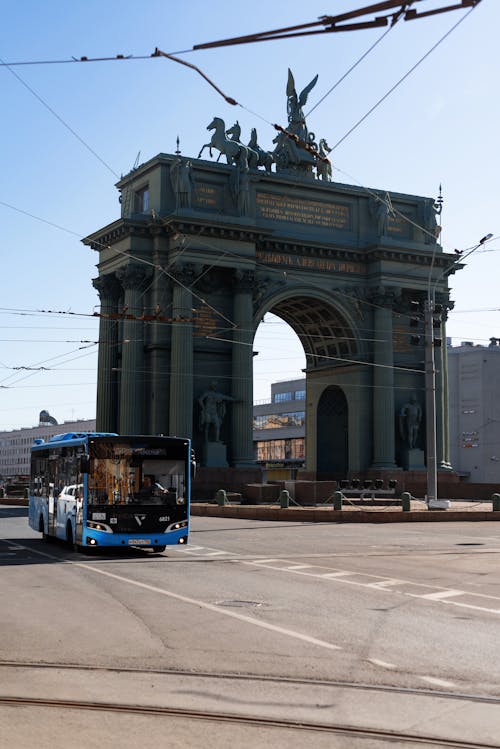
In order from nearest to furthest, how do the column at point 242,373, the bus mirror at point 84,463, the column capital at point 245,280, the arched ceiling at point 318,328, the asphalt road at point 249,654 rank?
the asphalt road at point 249,654, the bus mirror at point 84,463, the column at point 242,373, the column capital at point 245,280, the arched ceiling at point 318,328

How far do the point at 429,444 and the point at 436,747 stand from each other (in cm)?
3274

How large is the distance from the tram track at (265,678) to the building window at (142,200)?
43.6 meters

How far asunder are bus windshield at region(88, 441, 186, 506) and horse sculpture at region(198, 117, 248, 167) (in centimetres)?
3196

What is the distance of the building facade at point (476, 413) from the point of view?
104438mm

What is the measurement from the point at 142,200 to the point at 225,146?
17.3 ft

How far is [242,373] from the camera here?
165 feet

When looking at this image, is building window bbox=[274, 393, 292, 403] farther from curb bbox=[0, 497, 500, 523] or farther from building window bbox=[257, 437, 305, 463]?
curb bbox=[0, 497, 500, 523]

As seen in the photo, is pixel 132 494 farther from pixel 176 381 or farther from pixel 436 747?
pixel 176 381

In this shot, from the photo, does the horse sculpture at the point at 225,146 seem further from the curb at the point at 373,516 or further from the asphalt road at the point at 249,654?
the asphalt road at the point at 249,654

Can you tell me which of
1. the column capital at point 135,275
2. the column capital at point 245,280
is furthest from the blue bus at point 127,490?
the column capital at point 245,280

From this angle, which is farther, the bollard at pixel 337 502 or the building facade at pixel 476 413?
the building facade at pixel 476 413

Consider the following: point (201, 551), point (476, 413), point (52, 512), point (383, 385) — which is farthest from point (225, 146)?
point (476, 413)

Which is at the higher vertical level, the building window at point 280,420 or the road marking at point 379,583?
the building window at point 280,420

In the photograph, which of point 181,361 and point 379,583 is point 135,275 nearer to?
point 181,361
